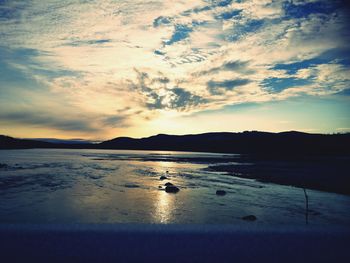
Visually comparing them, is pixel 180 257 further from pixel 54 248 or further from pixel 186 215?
pixel 186 215

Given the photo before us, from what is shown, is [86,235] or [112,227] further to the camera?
[112,227]

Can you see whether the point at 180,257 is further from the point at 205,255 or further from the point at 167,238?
the point at 167,238

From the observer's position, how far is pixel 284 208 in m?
15.5

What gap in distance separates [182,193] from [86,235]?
42.0 feet

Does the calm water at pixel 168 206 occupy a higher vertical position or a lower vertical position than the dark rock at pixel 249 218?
lower

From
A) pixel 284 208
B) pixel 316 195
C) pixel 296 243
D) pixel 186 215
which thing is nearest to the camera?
pixel 296 243

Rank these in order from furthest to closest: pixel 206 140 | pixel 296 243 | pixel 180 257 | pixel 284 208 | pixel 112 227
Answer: pixel 206 140
pixel 284 208
pixel 112 227
pixel 296 243
pixel 180 257

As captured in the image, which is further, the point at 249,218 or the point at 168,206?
the point at 168,206

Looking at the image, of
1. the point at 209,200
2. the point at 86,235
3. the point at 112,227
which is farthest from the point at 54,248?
the point at 209,200

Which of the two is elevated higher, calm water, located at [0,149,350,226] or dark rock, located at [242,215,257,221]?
dark rock, located at [242,215,257,221]

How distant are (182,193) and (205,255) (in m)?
13.7

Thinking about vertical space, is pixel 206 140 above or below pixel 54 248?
above

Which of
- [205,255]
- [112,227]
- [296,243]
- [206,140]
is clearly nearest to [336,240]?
[296,243]

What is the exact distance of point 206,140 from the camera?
182m
